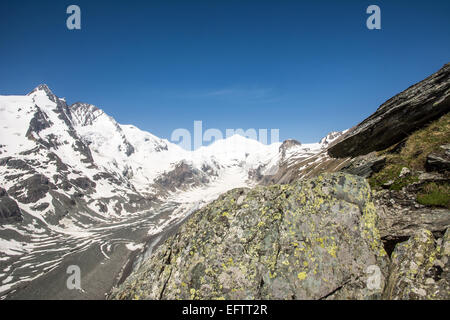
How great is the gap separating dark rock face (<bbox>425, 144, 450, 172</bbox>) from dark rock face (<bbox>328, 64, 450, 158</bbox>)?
452 cm

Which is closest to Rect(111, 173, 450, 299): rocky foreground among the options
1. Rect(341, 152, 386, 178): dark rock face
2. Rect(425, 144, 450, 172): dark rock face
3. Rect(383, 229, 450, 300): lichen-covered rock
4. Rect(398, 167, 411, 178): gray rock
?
Rect(383, 229, 450, 300): lichen-covered rock

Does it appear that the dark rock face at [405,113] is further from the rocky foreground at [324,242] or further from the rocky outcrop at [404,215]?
the rocky outcrop at [404,215]

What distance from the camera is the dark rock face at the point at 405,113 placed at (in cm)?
1656

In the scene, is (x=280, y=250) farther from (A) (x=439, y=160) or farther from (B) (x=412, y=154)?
(B) (x=412, y=154)

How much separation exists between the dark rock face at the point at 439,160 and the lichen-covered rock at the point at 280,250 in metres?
5.36

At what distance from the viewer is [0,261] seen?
169 metres

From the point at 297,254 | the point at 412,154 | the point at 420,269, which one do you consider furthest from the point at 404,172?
the point at 297,254

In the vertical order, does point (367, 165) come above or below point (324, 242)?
above

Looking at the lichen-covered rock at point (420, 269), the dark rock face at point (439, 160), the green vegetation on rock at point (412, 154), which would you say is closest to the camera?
the lichen-covered rock at point (420, 269)

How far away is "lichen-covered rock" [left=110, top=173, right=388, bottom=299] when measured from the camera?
9438mm

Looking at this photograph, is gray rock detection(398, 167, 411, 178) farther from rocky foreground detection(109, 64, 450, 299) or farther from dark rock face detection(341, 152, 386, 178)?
dark rock face detection(341, 152, 386, 178)

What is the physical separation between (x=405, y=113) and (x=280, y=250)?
16.0m

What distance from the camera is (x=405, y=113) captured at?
17484mm

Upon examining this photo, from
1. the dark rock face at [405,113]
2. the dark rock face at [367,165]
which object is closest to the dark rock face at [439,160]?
the dark rock face at [367,165]
